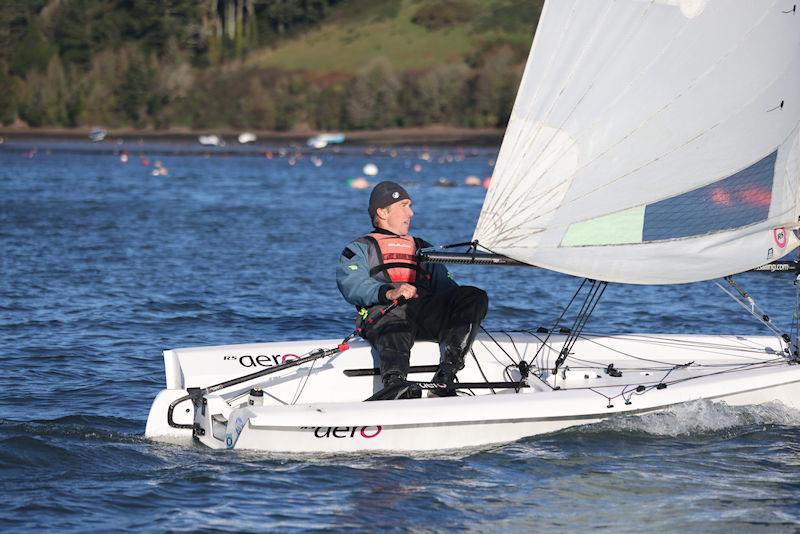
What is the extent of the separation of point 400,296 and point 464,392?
0.90 metres

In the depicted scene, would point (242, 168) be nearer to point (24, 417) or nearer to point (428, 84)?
point (428, 84)

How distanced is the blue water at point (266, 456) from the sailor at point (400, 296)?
884 millimetres

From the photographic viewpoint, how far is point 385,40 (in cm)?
9969

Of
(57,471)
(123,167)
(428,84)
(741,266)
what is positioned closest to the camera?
(57,471)

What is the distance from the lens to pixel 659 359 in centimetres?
979

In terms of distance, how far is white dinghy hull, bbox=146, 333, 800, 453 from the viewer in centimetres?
786

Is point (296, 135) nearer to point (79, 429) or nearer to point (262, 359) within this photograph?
point (262, 359)

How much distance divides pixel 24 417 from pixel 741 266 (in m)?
4.98

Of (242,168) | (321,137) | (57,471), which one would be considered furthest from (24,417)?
(321,137)

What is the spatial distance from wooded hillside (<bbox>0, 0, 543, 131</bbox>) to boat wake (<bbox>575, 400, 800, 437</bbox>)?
76.3 m

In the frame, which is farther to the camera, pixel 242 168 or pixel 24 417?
pixel 242 168

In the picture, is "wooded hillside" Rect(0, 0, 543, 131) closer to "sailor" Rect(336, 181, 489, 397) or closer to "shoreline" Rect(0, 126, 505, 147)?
"shoreline" Rect(0, 126, 505, 147)

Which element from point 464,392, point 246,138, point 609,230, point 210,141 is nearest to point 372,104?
point 246,138

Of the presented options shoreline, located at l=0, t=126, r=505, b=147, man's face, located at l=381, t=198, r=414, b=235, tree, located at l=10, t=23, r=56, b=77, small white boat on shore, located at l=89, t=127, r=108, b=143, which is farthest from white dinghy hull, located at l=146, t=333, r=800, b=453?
tree, located at l=10, t=23, r=56, b=77
